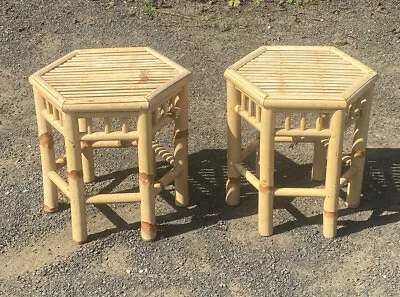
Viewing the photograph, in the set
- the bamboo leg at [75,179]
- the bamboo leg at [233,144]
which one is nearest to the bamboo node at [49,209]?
the bamboo leg at [75,179]

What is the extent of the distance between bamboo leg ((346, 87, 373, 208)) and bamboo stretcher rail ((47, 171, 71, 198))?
73.6 inches

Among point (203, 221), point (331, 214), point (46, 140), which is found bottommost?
point (203, 221)

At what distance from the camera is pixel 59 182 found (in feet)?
16.4

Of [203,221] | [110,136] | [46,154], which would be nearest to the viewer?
[110,136]

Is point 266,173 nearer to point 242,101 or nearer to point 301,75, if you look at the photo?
point 242,101

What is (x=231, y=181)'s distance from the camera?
208 inches

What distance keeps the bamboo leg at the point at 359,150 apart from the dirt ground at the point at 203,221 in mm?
105

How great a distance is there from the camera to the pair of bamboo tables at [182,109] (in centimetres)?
452

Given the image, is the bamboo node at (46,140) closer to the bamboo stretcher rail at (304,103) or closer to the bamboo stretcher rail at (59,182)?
the bamboo stretcher rail at (59,182)

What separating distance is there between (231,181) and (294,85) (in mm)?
922

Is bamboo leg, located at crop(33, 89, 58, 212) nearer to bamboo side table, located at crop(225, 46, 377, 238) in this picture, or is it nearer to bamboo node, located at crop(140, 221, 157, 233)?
bamboo node, located at crop(140, 221, 157, 233)

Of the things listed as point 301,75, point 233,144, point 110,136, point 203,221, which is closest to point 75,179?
point 110,136

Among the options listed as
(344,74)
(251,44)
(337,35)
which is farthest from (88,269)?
(337,35)

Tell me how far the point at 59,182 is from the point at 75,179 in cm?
30
